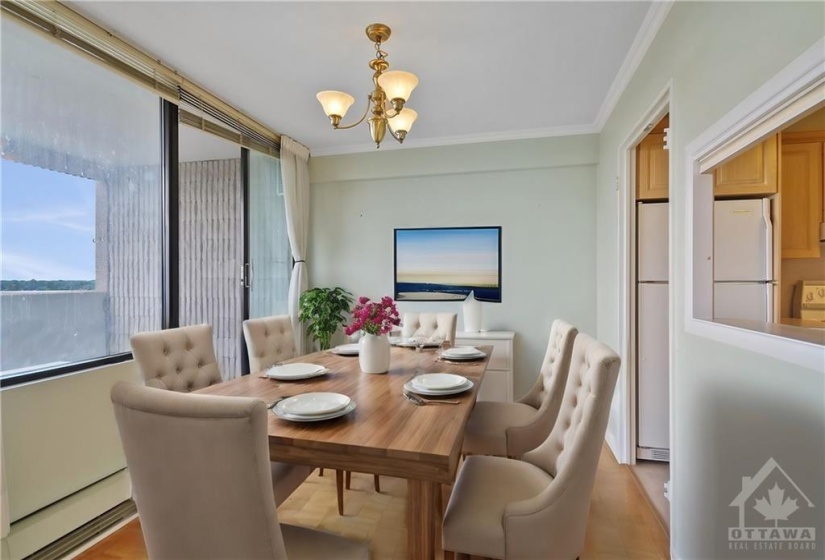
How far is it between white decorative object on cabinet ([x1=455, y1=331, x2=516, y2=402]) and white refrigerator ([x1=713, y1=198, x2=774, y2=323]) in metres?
1.58

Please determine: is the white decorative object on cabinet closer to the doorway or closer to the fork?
the doorway

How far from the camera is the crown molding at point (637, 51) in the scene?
6.01ft

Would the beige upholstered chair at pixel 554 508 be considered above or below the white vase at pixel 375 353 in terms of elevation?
below

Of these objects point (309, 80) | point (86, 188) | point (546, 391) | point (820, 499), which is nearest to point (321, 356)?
point (546, 391)

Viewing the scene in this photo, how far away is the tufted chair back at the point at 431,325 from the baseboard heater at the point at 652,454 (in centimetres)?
150

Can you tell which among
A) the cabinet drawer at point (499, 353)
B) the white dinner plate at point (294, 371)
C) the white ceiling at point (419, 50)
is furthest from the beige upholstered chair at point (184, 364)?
the cabinet drawer at point (499, 353)

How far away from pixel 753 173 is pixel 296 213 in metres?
3.57

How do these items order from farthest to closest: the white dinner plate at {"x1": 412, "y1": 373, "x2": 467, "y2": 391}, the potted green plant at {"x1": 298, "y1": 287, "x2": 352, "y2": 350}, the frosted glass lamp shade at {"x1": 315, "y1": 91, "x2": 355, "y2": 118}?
the potted green plant at {"x1": 298, "y1": 287, "x2": 352, "y2": 350}, the frosted glass lamp shade at {"x1": 315, "y1": 91, "x2": 355, "y2": 118}, the white dinner plate at {"x1": 412, "y1": 373, "x2": 467, "y2": 391}

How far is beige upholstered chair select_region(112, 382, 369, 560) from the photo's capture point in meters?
0.79

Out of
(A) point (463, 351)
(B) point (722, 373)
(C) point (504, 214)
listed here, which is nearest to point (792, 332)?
→ (B) point (722, 373)

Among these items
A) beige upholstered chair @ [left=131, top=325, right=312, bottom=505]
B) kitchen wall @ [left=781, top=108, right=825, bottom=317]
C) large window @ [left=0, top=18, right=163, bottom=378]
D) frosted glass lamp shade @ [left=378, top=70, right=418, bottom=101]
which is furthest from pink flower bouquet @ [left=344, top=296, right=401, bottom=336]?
kitchen wall @ [left=781, top=108, right=825, bottom=317]

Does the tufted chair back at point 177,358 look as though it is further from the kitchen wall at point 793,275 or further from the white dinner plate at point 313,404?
the kitchen wall at point 793,275

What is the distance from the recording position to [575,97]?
283 cm

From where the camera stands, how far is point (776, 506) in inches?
42.5
